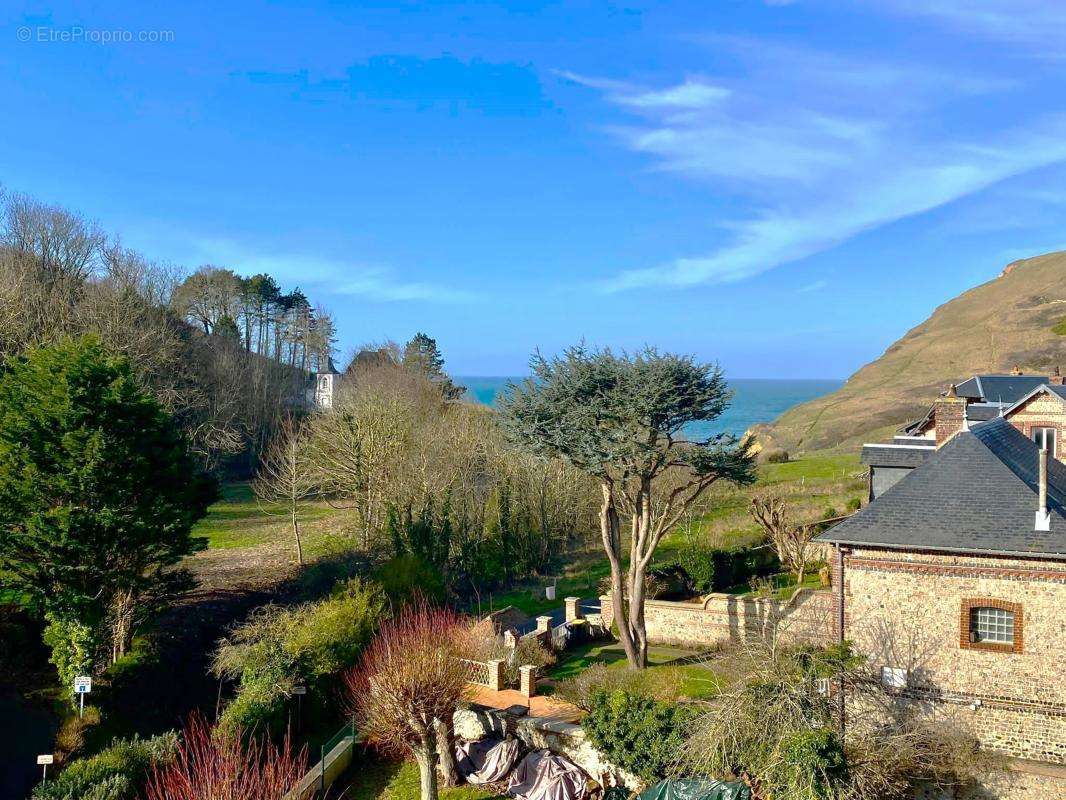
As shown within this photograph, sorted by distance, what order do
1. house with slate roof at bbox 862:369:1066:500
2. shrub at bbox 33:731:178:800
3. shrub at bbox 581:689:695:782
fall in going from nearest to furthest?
1. shrub at bbox 33:731:178:800
2. shrub at bbox 581:689:695:782
3. house with slate roof at bbox 862:369:1066:500

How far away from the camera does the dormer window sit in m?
A: 23.4

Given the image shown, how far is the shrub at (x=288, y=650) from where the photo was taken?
16.4 meters

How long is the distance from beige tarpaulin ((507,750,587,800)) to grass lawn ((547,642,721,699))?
13.1 ft

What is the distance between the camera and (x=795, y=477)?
47281mm

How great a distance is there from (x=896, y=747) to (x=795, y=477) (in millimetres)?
36530

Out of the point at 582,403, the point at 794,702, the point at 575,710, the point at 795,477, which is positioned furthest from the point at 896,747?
the point at 795,477

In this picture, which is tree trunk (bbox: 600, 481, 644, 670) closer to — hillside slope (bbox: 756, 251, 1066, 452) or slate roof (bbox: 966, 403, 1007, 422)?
slate roof (bbox: 966, 403, 1007, 422)

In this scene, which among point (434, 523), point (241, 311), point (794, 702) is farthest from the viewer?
point (241, 311)

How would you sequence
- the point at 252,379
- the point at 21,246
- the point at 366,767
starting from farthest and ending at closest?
the point at 252,379, the point at 21,246, the point at 366,767

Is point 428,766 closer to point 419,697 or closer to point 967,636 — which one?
point 419,697

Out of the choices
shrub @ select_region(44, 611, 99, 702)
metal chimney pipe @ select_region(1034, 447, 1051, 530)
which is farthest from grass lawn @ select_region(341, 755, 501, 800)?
metal chimney pipe @ select_region(1034, 447, 1051, 530)

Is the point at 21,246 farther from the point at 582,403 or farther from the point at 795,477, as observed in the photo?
the point at 795,477

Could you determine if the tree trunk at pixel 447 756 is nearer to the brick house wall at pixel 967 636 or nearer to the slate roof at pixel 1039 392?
the brick house wall at pixel 967 636

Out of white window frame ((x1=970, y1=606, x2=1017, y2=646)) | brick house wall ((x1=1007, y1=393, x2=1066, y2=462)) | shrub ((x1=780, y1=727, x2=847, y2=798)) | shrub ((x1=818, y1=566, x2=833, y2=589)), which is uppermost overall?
Answer: brick house wall ((x1=1007, y1=393, x2=1066, y2=462))
